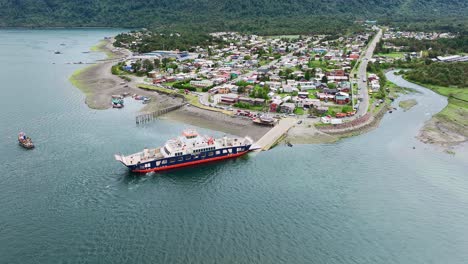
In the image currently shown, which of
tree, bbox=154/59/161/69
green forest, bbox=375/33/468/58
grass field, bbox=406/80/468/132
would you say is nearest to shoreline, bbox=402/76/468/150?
grass field, bbox=406/80/468/132

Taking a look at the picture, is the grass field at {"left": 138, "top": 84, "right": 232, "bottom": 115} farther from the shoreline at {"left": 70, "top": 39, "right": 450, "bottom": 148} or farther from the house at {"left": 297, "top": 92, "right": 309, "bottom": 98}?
the house at {"left": 297, "top": 92, "right": 309, "bottom": 98}

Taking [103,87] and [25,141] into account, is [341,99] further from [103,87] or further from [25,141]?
[103,87]

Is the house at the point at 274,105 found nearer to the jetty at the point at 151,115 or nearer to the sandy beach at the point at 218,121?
the sandy beach at the point at 218,121

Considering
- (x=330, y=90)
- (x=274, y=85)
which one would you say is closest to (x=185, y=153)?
(x=274, y=85)

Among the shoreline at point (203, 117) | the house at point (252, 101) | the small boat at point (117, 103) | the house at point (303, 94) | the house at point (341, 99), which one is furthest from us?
the house at point (303, 94)

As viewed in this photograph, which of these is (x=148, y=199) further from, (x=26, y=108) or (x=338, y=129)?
Answer: (x=26, y=108)

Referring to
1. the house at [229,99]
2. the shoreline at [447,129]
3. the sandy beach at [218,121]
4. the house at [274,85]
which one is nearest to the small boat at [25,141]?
the sandy beach at [218,121]
